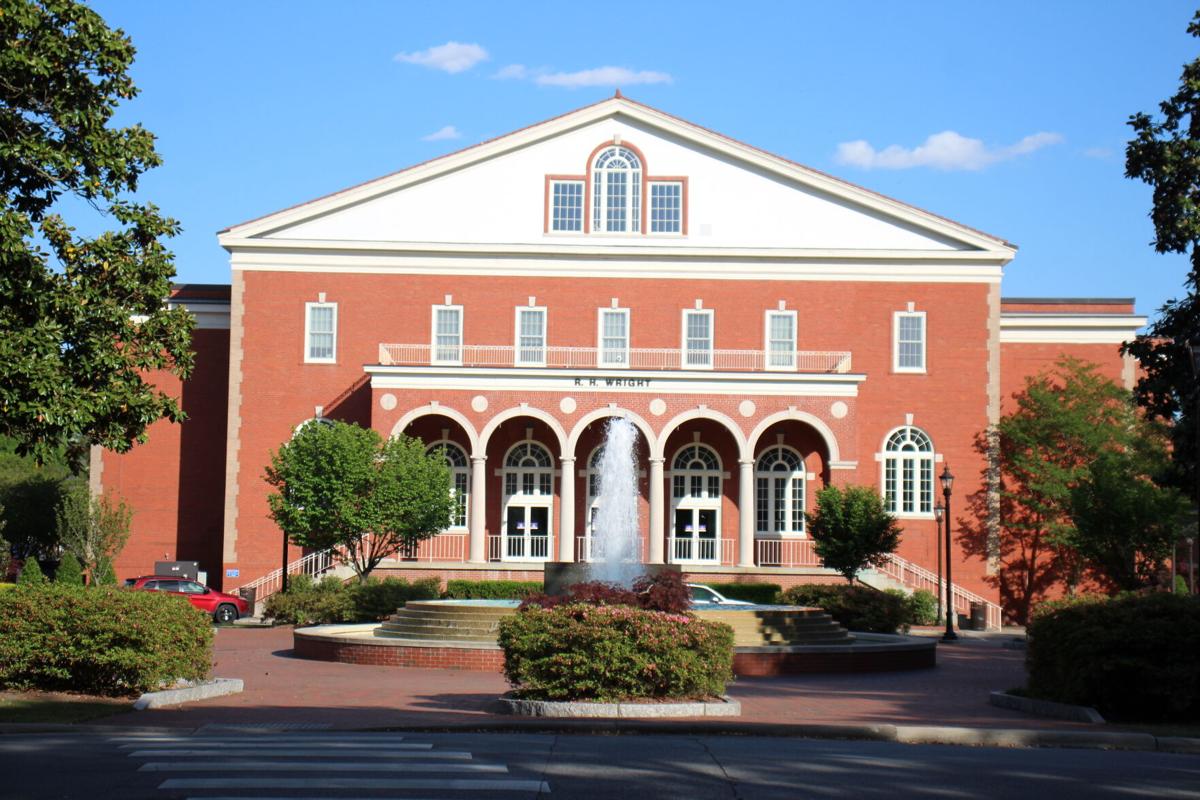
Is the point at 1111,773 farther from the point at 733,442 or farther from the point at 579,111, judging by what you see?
the point at 579,111

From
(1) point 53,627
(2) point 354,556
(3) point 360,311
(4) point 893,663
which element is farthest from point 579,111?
(1) point 53,627

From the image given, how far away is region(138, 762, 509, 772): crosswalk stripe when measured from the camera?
1176cm

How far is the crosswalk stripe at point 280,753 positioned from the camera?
1262cm

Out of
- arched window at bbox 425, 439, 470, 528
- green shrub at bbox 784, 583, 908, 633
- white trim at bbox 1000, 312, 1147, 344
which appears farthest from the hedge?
white trim at bbox 1000, 312, 1147, 344

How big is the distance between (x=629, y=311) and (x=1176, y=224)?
21.6 m

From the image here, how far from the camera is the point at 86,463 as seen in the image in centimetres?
5559

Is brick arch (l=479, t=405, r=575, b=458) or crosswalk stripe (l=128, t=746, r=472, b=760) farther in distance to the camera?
brick arch (l=479, t=405, r=575, b=458)

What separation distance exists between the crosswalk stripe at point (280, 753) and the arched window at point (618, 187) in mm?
33687

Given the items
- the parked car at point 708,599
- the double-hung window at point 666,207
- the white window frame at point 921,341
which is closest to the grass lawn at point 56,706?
the parked car at point 708,599

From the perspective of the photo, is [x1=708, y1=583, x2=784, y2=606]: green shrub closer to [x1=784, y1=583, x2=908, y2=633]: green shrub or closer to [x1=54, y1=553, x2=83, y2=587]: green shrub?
[x1=784, y1=583, x2=908, y2=633]: green shrub

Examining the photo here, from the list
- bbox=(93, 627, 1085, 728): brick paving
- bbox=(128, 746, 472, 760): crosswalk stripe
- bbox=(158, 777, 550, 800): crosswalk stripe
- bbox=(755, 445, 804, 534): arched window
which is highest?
bbox=(755, 445, 804, 534): arched window

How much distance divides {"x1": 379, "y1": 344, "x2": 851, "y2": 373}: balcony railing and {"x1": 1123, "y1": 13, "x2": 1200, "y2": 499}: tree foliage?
17.6 metres

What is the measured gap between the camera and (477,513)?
4200cm

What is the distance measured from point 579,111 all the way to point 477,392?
9.85 meters
